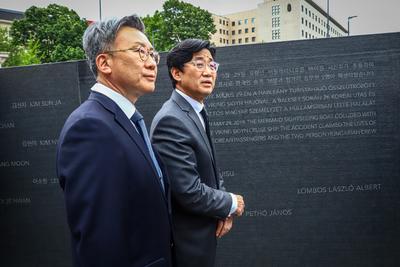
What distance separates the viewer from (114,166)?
1511mm

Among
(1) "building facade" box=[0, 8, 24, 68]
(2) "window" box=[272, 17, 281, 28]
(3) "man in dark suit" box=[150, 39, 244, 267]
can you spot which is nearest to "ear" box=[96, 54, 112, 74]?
(3) "man in dark suit" box=[150, 39, 244, 267]

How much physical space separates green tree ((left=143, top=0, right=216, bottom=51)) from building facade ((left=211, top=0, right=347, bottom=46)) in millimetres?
34037

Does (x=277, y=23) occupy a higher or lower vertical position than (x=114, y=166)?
higher

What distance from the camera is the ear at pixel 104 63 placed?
68.4 inches

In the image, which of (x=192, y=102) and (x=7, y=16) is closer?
(x=192, y=102)

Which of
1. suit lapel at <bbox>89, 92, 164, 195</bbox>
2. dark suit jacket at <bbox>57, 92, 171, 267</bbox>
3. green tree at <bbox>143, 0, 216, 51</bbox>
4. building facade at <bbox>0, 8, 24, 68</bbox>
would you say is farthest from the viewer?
building facade at <bbox>0, 8, 24, 68</bbox>

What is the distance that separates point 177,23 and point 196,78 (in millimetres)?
35014

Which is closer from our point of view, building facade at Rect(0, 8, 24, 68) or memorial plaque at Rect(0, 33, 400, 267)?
memorial plaque at Rect(0, 33, 400, 267)

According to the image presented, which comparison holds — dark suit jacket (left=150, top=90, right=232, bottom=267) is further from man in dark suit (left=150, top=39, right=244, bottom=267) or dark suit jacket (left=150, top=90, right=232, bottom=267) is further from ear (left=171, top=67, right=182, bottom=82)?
ear (left=171, top=67, right=182, bottom=82)

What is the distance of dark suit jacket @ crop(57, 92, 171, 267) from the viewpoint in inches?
57.8

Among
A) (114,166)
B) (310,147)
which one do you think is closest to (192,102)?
(114,166)

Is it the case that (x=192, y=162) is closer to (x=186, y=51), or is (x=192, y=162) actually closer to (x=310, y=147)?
(x=186, y=51)

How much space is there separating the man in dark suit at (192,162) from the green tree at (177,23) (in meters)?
31.7

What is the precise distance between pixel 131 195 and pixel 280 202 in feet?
8.38
